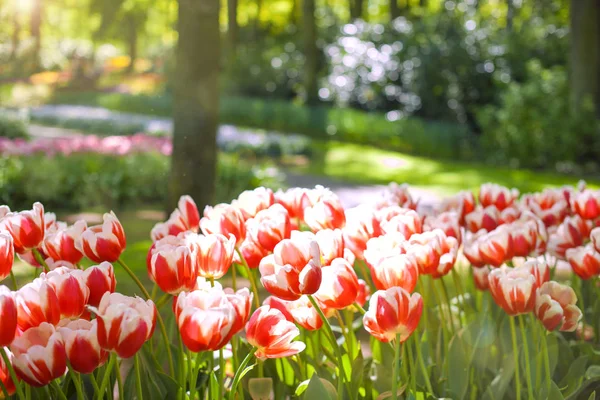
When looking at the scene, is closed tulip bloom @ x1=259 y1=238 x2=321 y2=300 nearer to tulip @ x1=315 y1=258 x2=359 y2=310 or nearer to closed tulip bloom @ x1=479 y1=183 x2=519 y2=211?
tulip @ x1=315 y1=258 x2=359 y2=310

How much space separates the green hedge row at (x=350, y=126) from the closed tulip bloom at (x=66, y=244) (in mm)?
15616

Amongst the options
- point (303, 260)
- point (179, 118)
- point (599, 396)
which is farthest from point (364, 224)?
point (179, 118)

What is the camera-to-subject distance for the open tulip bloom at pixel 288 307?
1.58 metres

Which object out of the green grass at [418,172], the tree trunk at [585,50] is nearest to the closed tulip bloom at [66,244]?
the green grass at [418,172]

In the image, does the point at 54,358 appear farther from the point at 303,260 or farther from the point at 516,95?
the point at 516,95

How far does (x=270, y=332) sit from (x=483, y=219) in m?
1.23

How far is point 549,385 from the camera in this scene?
1.94 metres

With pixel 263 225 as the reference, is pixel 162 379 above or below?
below

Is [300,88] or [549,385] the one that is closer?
[549,385]

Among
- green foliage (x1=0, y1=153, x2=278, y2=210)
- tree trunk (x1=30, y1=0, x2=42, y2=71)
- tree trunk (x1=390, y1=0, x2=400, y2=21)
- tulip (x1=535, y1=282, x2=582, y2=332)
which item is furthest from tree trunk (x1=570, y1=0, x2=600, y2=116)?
tree trunk (x1=30, y1=0, x2=42, y2=71)

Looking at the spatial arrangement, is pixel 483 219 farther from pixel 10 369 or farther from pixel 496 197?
pixel 10 369

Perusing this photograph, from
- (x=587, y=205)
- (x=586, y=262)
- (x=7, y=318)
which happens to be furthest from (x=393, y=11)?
(x=7, y=318)

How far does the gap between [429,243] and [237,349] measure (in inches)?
24.4

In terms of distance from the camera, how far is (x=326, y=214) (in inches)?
88.0
